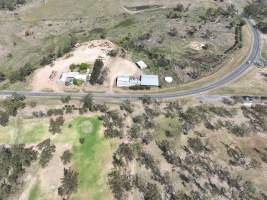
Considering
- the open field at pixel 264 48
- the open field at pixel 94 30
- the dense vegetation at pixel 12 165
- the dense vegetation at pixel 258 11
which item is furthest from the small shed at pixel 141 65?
the dense vegetation at pixel 258 11

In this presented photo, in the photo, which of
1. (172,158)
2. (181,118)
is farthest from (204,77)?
(172,158)

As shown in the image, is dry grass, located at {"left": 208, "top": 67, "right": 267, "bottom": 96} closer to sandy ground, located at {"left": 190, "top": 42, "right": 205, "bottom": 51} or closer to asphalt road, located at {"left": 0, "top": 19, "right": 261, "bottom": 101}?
asphalt road, located at {"left": 0, "top": 19, "right": 261, "bottom": 101}

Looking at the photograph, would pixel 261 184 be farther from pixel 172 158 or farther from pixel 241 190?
pixel 172 158

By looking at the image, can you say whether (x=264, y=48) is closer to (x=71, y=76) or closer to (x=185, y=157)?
(x=185, y=157)

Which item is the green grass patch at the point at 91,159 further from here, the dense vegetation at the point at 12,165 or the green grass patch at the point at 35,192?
the dense vegetation at the point at 12,165

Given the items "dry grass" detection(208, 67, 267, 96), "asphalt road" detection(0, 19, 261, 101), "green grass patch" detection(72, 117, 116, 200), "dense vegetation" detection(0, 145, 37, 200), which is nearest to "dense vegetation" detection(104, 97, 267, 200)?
"green grass patch" detection(72, 117, 116, 200)

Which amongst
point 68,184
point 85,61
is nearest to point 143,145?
point 68,184
